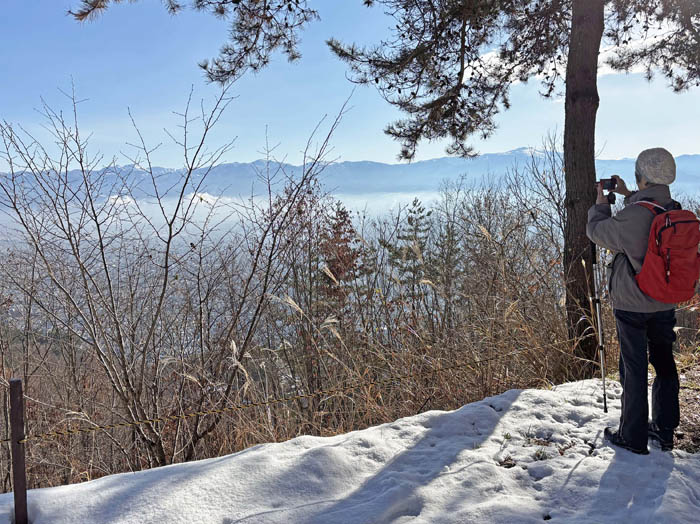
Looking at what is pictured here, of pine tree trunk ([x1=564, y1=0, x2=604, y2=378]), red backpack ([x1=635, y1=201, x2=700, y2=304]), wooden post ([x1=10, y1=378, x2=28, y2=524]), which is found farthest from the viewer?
pine tree trunk ([x1=564, y1=0, x2=604, y2=378])

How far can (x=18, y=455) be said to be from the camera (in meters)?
2.36

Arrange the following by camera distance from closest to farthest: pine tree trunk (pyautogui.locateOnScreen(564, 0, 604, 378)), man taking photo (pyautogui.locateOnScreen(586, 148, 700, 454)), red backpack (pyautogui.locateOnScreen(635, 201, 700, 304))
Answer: red backpack (pyautogui.locateOnScreen(635, 201, 700, 304)) < man taking photo (pyautogui.locateOnScreen(586, 148, 700, 454)) < pine tree trunk (pyautogui.locateOnScreen(564, 0, 604, 378))

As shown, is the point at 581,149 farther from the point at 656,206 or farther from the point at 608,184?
the point at 656,206

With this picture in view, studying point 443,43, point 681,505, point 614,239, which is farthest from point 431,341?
point 443,43

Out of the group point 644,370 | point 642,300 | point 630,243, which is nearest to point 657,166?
point 630,243

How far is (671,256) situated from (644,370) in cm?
68

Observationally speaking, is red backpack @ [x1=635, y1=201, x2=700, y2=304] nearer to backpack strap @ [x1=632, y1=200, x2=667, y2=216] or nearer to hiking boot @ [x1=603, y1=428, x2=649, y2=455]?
backpack strap @ [x1=632, y1=200, x2=667, y2=216]

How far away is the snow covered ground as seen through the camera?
2.36 m

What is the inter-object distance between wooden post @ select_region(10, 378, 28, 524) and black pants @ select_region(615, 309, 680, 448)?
318 cm

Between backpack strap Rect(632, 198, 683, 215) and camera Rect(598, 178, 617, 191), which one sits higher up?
camera Rect(598, 178, 617, 191)

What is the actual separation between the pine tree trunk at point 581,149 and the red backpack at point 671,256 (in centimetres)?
210

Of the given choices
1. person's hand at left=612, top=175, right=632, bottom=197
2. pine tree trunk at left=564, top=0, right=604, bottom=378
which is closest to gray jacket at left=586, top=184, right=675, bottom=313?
person's hand at left=612, top=175, right=632, bottom=197

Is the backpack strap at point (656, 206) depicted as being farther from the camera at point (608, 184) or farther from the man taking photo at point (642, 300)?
the camera at point (608, 184)

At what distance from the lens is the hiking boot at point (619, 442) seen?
2.93 metres
